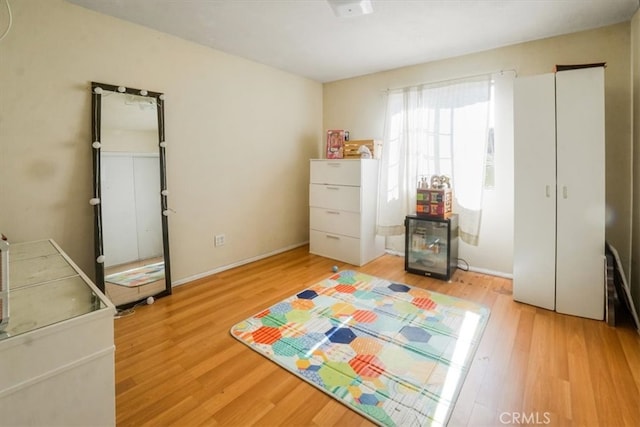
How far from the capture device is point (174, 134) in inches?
113

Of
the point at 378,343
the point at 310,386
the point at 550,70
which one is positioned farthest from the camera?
the point at 550,70

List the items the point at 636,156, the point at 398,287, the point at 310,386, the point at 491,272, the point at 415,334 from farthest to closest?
the point at 491,272 → the point at 398,287 → the point at 636,156 → the point at 415,334 → the point at 310,386

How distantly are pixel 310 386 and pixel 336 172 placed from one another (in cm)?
248

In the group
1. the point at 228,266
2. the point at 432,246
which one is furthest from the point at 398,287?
the point at 228,266

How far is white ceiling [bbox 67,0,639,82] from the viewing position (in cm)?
223

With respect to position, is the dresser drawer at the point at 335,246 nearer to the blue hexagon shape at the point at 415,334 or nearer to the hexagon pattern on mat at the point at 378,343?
the hexagon pattern on mat at the point at 378,343

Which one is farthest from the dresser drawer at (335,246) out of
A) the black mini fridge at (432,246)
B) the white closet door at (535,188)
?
the white closet door at (535,188)

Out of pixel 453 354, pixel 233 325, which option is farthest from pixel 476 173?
pixel 233 325

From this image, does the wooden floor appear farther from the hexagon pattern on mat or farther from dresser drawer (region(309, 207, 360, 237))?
dresser drawer (region(309, 207, 360, 237))

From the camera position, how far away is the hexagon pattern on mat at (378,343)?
61.0 inches

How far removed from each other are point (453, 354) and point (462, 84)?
103 inches

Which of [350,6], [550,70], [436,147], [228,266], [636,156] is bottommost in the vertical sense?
[228,266]

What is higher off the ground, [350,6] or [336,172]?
[350,6]

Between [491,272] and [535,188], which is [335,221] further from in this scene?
[535,188]
